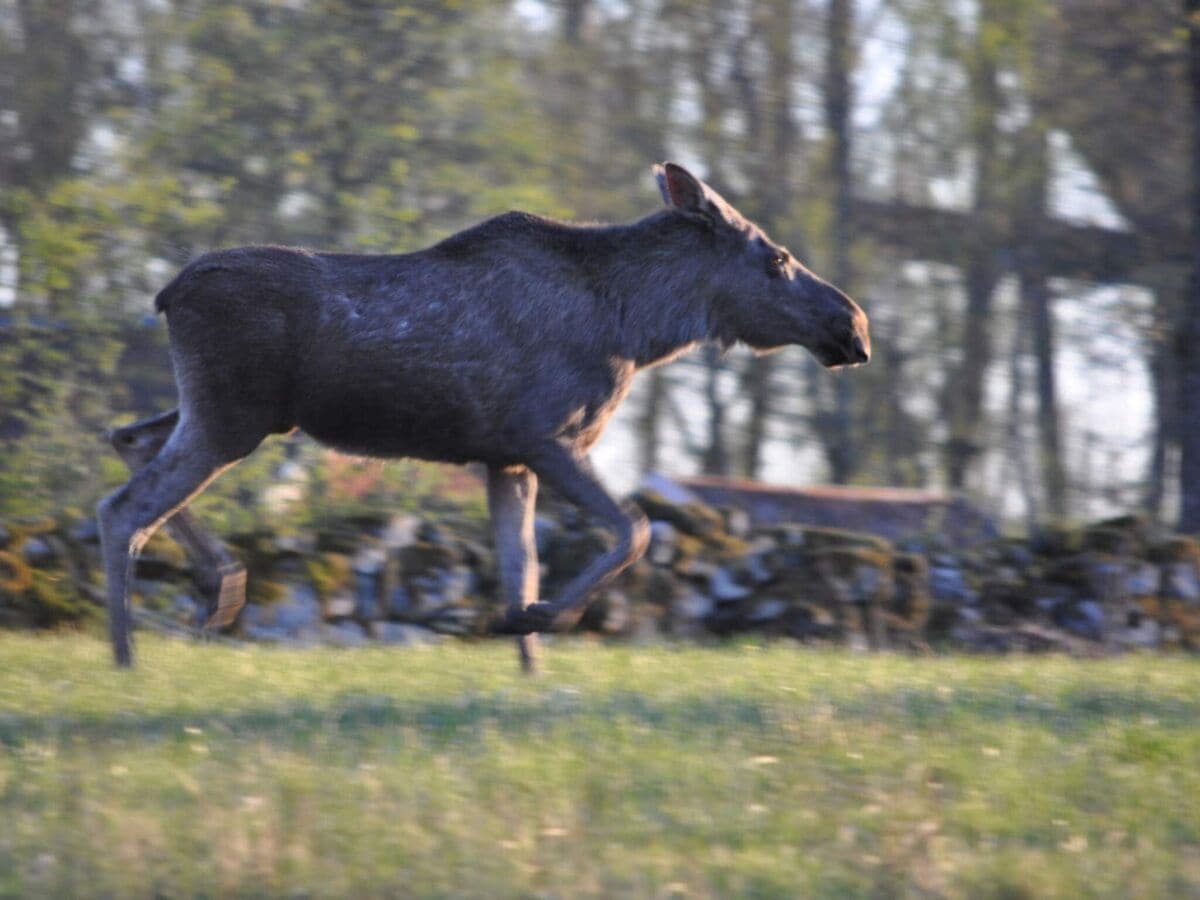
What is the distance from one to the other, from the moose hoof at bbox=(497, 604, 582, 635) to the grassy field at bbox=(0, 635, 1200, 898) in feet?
0.83

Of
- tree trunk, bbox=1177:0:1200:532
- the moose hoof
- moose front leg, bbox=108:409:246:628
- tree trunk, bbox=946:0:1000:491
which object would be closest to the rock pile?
tree trunk, bbox=1177:0:1200:532

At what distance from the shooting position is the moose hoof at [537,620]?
6883 millimetres

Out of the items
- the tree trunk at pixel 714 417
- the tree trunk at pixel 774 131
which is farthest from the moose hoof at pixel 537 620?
the tree trunk at pixel 774 131

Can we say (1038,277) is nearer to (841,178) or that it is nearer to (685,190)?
(841,178)

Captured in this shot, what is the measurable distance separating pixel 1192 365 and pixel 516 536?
8621 millimetres

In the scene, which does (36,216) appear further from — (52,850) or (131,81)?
(52,850)

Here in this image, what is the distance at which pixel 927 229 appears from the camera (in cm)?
1759

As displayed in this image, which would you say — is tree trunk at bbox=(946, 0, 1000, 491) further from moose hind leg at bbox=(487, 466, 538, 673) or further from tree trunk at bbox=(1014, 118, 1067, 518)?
moose hind leg at bbox=(487, 466, 538, 673)

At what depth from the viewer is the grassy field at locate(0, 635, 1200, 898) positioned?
4520 mm

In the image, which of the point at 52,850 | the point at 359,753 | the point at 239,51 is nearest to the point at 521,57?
the point at 239,51

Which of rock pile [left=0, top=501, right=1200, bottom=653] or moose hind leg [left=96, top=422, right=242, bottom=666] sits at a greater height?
moose hind leg [left=96, top=422, right=242, bottom=666]

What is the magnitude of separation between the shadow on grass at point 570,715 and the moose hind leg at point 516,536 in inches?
34.5

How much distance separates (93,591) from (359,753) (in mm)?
5175

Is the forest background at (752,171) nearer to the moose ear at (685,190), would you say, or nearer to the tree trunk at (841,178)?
the tree trunk at (841,178)
